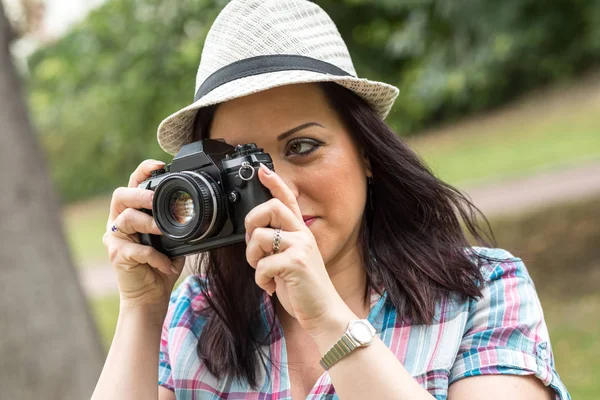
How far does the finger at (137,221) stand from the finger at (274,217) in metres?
0.31

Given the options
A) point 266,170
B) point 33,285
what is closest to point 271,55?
point 266,170

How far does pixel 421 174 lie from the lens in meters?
1.94

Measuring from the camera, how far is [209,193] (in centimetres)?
162

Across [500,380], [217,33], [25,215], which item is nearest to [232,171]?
[217,33]

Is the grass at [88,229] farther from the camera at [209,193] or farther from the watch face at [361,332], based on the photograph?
the watch face at [361,332]

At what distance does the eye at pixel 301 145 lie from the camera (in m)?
1.77

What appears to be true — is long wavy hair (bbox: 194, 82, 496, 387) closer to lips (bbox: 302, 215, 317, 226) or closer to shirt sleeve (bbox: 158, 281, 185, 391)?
shirt sleeve (bbox: 158, 281, 185, 391)

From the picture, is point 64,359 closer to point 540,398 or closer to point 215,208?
point 215,208

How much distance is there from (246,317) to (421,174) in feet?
1.93

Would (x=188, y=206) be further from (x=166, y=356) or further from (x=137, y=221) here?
(x=166, y=356)

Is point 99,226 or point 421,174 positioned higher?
point 99,226

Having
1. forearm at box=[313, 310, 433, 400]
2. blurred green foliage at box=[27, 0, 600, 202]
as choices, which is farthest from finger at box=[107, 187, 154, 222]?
blurred green foliage at box=[27, 0, 600, 202]

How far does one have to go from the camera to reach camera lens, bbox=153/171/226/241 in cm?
161

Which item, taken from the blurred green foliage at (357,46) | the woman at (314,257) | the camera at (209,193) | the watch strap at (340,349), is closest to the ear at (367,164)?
the woman at (314,257)
